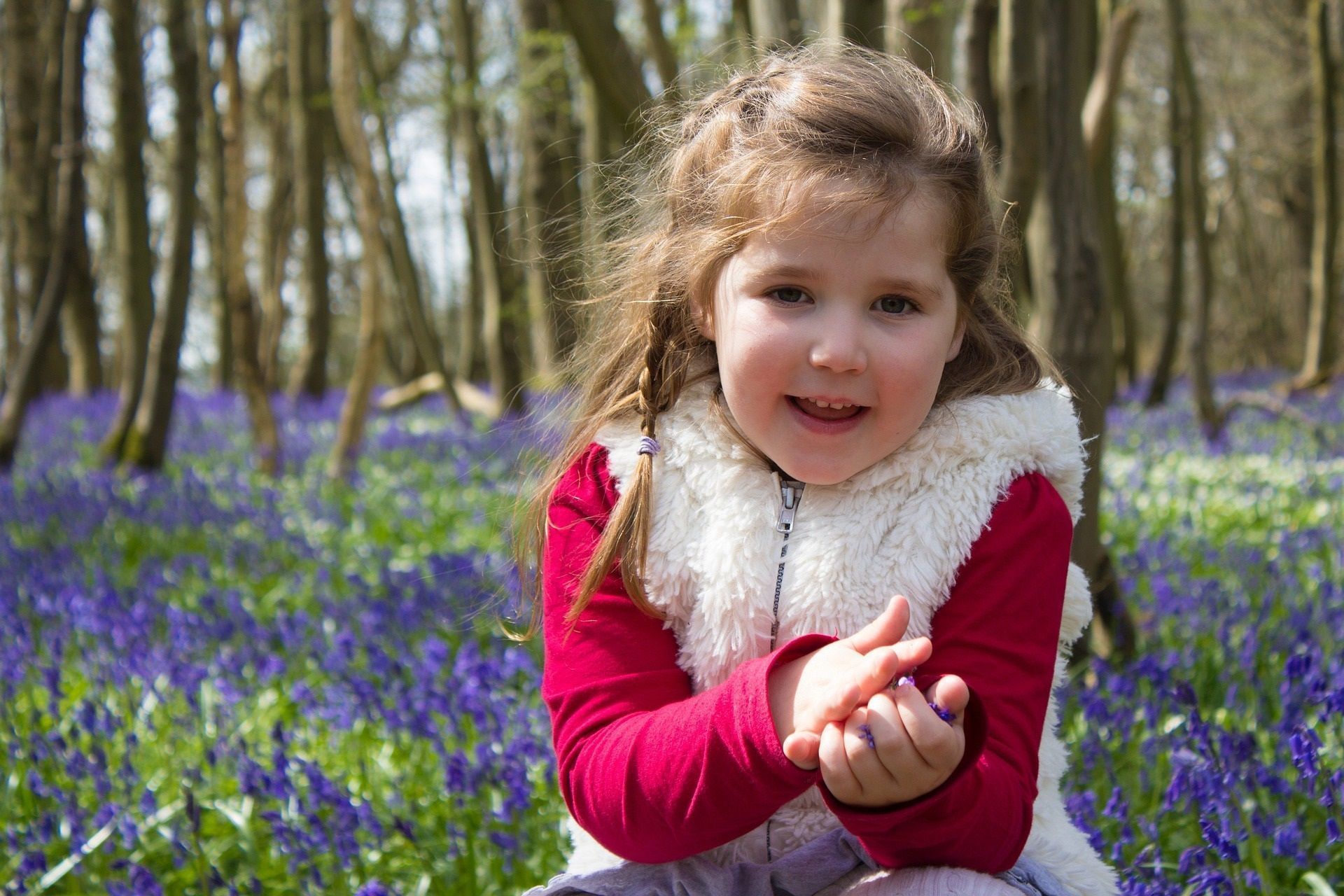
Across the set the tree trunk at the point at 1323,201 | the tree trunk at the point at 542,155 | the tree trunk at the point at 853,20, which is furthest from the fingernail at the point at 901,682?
the tree trunk at the point at 1323,201

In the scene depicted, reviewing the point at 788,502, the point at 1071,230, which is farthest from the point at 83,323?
the point at 788,502

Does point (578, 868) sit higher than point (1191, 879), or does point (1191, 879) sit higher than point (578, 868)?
point (578, 868)

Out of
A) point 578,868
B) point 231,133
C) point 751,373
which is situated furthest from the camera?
point 231,133

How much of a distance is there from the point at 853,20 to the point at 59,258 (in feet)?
18.7

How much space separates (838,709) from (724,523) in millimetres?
443

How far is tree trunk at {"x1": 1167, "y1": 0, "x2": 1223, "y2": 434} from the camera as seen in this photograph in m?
8.00

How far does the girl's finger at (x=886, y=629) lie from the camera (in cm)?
129

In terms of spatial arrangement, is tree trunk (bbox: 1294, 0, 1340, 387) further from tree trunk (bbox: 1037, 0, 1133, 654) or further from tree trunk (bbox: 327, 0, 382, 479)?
tree trunk (bbox: 1037, 0, 1133, 654)

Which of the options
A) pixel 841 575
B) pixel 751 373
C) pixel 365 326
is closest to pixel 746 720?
pixel 841 575

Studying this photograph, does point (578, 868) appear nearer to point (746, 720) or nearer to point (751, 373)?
point (746, 720)

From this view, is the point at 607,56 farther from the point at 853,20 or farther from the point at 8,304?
the point at 8,304

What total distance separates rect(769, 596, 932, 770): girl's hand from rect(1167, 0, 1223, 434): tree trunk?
7.27 m

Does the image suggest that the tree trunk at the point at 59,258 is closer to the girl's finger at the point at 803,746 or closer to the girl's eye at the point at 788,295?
the girl's eye at the point at 788,295

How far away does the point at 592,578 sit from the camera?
167 centimetres
